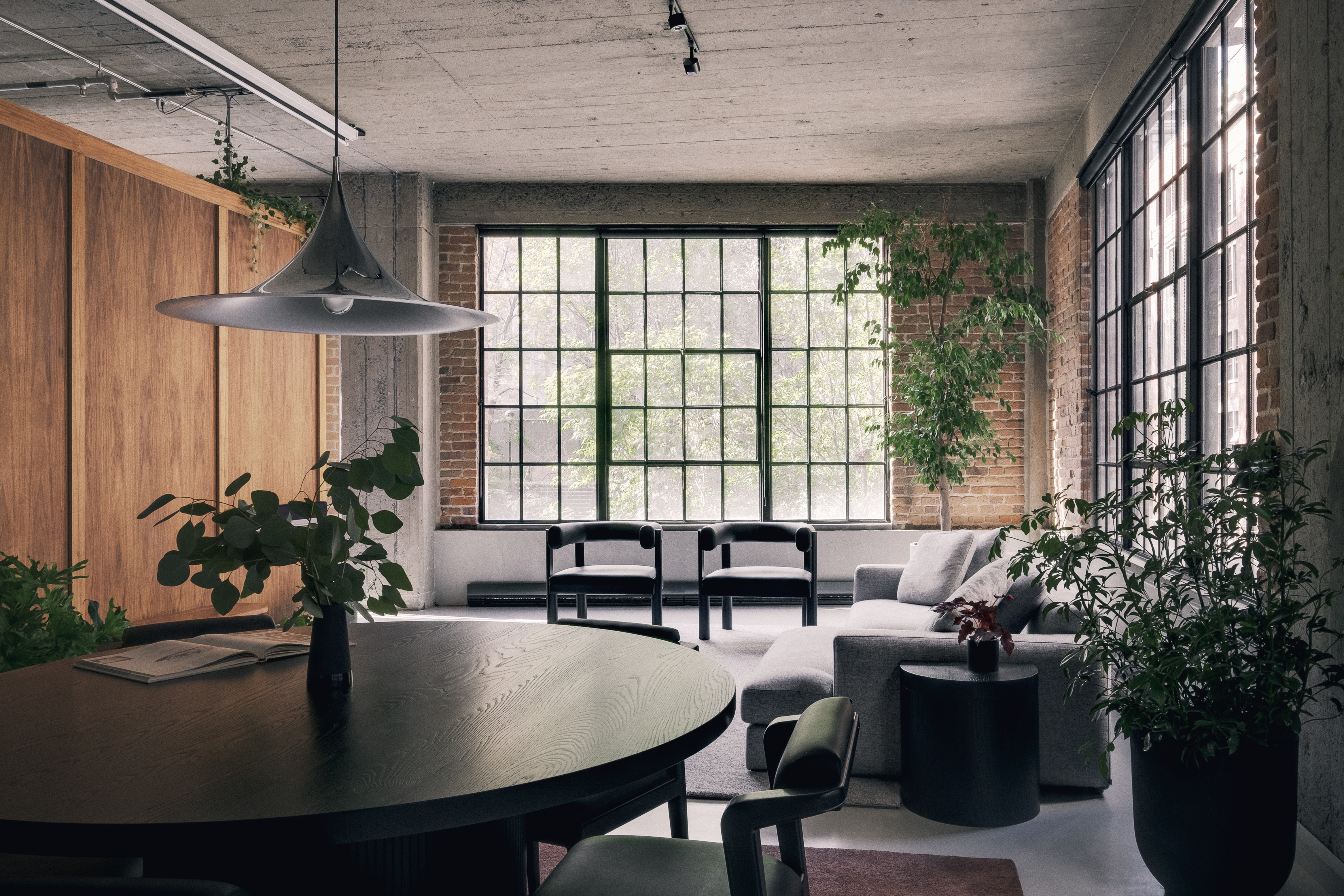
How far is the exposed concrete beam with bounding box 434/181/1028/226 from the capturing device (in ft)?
23.7

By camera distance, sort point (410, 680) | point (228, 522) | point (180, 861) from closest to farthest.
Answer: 1. point (180, 861)
2. point (228, 522)
3. point (410, 680)

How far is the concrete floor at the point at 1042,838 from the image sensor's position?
2.56 m

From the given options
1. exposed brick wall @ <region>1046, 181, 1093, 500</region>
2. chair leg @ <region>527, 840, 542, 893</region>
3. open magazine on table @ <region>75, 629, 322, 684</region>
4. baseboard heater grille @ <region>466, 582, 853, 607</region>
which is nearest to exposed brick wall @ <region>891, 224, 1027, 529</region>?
exposed brick wall @ <region>1046, 181, 1093, 500</region>

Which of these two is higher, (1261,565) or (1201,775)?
(1261,565)

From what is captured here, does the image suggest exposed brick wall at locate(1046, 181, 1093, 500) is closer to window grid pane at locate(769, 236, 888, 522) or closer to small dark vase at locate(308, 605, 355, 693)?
window grid pane at locate(769, 236, 888, 522)

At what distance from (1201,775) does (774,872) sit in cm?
146

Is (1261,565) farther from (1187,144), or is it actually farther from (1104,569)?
(1104,569)

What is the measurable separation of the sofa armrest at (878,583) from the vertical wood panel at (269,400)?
3.27 m

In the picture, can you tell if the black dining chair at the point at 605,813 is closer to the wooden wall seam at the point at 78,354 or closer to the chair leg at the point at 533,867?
the chair leg at the point at 533,867

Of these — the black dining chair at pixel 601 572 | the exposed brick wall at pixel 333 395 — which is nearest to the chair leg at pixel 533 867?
the black dining chair at pixel 601 572

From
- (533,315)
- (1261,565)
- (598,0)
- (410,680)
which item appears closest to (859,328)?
(533,315)

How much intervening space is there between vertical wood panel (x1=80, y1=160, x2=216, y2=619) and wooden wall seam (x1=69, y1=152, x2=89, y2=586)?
2 cm

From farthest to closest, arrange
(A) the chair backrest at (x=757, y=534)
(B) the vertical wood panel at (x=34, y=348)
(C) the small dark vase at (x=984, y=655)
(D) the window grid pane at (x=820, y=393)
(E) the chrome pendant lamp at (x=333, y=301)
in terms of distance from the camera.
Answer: (D) the window grid pane at (x=820, y=393) → (A) the chair backrest at (x=757, y=534) → (B) the vertical wood panel at (x=34, y=348) → (C) the small dark vase at (x=984, y=655) → (E) the chrome pendant lamp at (x=333, y=301)

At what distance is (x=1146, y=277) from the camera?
450cm
